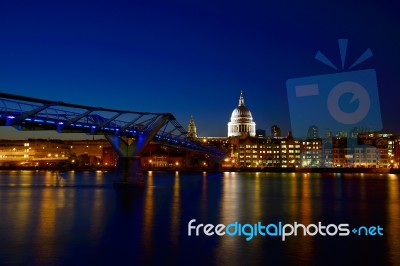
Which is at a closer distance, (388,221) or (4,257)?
(4,257)

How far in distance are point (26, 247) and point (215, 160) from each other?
431ft

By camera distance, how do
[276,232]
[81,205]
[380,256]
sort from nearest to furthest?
1. [380,256]
2. [276,232]
3. [81,205]

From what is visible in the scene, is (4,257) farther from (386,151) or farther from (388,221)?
(386,151)

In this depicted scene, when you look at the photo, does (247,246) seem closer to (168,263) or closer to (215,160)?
(168,263)

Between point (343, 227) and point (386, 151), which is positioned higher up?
point (386, 151)

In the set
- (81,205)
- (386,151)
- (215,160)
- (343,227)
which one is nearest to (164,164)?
(215,160)

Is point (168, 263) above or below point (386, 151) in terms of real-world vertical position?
below

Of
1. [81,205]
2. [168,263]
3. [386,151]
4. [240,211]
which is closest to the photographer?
[168,263]

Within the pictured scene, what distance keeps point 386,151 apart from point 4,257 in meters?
171

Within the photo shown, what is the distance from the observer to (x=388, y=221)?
3609cm

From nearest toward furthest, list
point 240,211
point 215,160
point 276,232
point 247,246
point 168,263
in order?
point 168,263
point 247,246
point 276,232
point 240,211
point 215,160

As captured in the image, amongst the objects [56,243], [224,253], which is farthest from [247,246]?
[56,243]

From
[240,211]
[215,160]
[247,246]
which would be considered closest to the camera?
[247,246]

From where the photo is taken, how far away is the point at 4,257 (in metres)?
22.9
